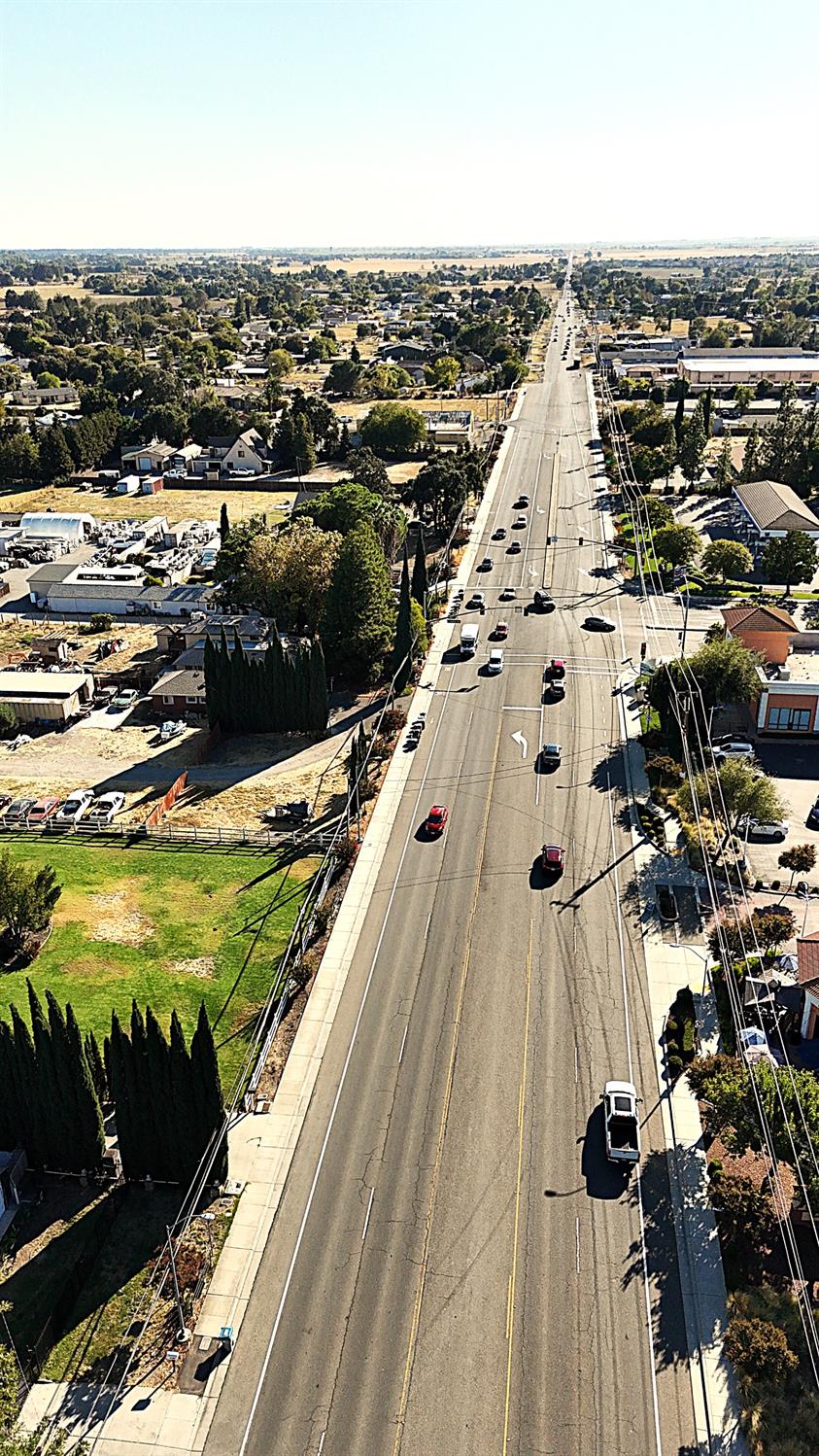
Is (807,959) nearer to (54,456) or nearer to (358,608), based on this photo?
(358,608)

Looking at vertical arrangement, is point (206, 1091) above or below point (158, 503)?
below

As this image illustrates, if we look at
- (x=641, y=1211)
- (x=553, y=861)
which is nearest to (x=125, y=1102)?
(x=641, y=1211)

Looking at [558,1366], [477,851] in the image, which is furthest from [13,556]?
[558,1366]

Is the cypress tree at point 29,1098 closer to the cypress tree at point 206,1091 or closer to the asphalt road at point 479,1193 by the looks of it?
the cypress tree at point 206,1091

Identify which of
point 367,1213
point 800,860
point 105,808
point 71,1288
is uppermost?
point 800,860

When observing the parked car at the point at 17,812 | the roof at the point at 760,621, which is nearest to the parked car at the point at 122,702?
the parked car at the point at 17,812

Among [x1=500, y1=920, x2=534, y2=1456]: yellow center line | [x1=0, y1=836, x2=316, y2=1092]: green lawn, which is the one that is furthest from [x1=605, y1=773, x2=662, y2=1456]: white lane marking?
[x1=0, y1=836, x2=316, y2=1092]: green lawn

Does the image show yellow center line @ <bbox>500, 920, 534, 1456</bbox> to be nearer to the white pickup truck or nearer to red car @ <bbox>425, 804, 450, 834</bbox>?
the white pickup truck
